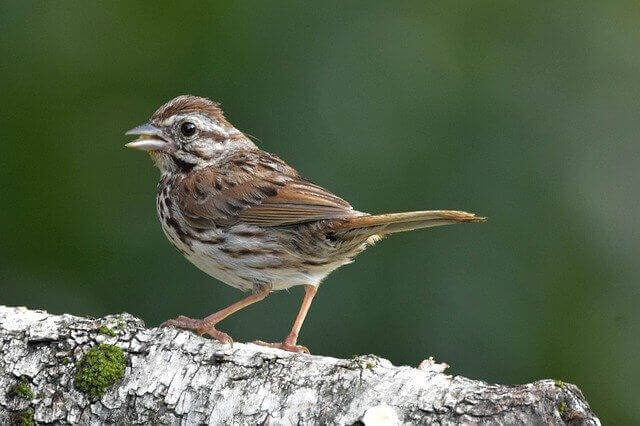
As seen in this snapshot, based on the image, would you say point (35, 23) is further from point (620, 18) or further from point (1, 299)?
point (620, 18)

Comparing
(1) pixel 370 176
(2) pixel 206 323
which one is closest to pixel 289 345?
(2) pixel 206 323

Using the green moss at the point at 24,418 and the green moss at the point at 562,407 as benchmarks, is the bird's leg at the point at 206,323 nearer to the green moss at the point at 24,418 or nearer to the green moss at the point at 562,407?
the green moss at the point at 24,418

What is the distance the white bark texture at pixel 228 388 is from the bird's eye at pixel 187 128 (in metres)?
1.75

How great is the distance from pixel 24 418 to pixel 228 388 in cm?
77

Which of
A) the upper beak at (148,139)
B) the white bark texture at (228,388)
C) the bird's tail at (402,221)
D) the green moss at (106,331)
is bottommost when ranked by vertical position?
the white bark texture at (228,388)

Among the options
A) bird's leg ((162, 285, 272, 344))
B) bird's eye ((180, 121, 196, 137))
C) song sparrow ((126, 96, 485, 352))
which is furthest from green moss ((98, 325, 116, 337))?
bird's eye ((180, 121, 196, 137))

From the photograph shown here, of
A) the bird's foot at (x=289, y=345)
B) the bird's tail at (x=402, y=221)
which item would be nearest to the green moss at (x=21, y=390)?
the bird's foot at (x=289, y=345)

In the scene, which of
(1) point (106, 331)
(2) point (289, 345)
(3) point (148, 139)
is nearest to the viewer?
(1) point (106, 331)

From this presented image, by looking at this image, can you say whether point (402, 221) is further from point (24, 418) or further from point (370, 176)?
point (24, 418)

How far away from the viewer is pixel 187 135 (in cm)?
579

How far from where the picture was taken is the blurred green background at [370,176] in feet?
18.1

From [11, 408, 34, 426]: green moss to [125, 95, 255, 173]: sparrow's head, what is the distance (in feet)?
6.48

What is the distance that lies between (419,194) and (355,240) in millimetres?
450

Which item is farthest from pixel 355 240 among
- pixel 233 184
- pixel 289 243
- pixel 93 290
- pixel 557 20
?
pixel 557 20
